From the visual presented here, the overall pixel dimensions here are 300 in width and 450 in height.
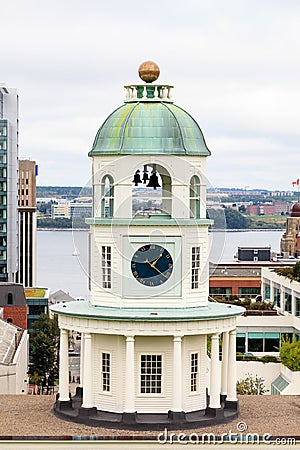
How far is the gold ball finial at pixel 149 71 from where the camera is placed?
1795 inches

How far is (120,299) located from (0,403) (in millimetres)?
7170

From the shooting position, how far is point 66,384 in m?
45.6

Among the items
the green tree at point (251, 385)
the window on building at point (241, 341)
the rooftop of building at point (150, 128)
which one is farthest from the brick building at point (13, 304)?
the rooftop of building at point (150, 128)

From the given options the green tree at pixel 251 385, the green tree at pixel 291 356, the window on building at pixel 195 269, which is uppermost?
the window on building at pixel 195 269

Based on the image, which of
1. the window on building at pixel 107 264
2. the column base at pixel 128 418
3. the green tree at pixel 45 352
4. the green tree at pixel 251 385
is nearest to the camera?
the column base at pixel 128 418

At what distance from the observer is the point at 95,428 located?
43.1 m

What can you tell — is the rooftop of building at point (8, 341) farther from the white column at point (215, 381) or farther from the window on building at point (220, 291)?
the window on building at point (220, 291)

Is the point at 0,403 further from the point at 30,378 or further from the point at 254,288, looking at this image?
the point at 254,288

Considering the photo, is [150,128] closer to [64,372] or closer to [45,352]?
[64,372]

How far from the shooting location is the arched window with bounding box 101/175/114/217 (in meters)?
45.1

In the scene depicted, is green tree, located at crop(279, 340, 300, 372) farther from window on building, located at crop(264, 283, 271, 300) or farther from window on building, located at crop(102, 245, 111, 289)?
window on building, located at crop(264, 283, 271, 300)

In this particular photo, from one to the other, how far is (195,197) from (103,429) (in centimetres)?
820

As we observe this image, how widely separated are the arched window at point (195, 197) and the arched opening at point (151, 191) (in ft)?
2.39

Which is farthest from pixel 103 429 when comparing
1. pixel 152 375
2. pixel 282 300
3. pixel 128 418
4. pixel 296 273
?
pixel 282 300
